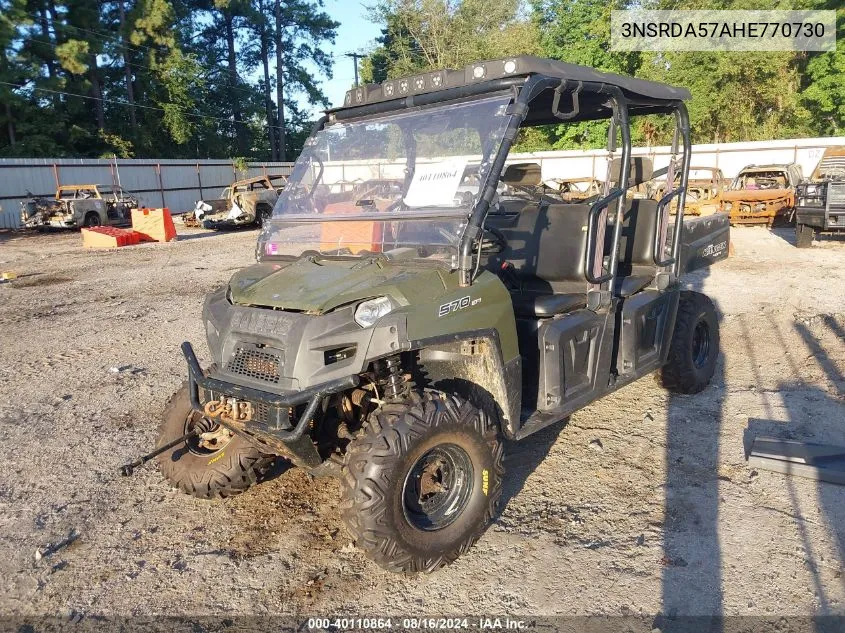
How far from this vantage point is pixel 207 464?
3.62 m

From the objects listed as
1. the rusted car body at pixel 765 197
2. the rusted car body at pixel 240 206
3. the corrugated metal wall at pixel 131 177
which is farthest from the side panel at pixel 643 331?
the corrugated metal wall at pixel 131 177

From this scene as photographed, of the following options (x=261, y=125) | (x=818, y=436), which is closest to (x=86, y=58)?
(x=261, y=125)

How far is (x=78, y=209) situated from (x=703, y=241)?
67.7 feet

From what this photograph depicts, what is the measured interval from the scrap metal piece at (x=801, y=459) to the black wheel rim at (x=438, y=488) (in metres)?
2.08

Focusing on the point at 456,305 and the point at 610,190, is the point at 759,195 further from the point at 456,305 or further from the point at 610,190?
the point at 456,305

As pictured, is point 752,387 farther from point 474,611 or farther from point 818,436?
point 474,611

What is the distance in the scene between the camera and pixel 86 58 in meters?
29.8

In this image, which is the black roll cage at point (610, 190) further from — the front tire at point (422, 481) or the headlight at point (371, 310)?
the front tire at point (422, 481)

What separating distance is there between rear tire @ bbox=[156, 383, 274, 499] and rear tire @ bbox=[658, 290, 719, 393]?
327cm

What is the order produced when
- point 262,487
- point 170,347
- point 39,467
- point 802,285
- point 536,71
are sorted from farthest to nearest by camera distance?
point 802,285, point 170,347, point 39,467, point 262,487, point 536,71

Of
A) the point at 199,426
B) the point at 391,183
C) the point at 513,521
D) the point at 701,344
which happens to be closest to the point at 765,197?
the point at 701,344

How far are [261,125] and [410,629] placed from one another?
43226mm

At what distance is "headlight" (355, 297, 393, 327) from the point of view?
9.62ft

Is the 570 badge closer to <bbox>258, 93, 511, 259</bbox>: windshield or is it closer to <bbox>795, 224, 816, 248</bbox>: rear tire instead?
<bbox>258, 93, 511, 259</bbox>: windshield
